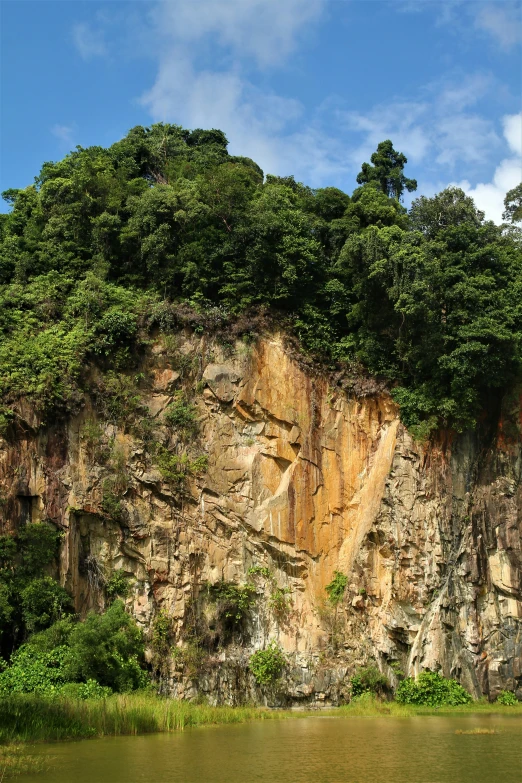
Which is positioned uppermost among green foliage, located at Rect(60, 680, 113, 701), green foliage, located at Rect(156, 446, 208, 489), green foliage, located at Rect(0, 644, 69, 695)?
green foliage, located at Rect(156, 446, 208, 489)

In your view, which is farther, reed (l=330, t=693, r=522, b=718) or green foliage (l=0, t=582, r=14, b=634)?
reed (l=330, t=693, r=522, b=718)

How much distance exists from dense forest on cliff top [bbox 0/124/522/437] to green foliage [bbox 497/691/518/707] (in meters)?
7.07

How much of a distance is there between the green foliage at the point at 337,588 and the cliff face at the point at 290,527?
0.52ft

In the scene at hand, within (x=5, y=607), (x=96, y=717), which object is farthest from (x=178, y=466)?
(x=96, y=717)

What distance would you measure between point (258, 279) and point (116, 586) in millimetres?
10013

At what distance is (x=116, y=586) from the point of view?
780 inches

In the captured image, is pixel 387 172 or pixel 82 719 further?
pixel 387 172

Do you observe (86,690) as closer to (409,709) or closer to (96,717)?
(96,717)

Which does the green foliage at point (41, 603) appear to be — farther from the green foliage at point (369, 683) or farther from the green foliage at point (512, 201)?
the green foliage at point (512, 201)

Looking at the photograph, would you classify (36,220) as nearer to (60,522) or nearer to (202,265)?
(202,265)

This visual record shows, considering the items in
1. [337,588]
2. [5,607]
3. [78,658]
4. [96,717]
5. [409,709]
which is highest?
[337,588]

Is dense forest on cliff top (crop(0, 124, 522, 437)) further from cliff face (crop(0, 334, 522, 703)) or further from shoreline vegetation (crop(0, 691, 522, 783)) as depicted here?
shoreline vegetation (crop(0, 691, 522, 783))

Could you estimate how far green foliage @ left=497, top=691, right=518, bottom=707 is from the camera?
19.0 metres

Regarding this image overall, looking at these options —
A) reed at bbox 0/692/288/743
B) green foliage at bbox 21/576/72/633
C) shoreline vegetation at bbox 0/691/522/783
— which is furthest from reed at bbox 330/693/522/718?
green foliage at bbox 21/576/72/633
